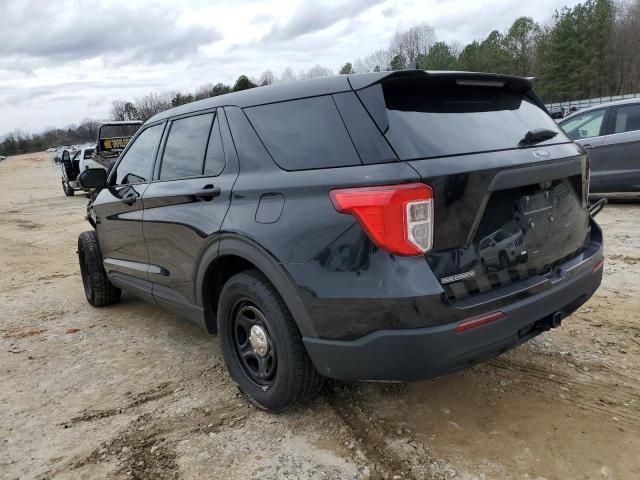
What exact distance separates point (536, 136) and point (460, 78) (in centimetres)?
53

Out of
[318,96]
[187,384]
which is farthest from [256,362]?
[318,96]

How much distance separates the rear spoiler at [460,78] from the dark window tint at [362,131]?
0.08m

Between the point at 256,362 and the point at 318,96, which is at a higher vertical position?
the point at 318,96

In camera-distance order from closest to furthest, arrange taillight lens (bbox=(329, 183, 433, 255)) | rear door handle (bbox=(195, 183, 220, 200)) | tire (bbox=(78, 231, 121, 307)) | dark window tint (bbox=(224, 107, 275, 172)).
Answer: taillight lens (bbox=(329, 183, 433, 255)) < dark window tint (bbox=(224, 107, 275, 172)) < rear door handle (bbox=(195, 183, 220, 200)) < tire (bbox=(78, 231, 121, 307))

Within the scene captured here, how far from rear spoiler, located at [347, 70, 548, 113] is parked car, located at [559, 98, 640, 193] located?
18.7ft

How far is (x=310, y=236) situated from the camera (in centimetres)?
244

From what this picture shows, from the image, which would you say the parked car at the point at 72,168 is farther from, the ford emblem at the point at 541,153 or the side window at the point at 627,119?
the ford emblem at the point at 541,153

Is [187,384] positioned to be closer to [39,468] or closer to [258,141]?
[39,468]

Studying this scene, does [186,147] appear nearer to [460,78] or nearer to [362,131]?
[362,131]

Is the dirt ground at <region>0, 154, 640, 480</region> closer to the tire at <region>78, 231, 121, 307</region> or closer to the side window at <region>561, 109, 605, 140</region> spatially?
the tire at <region>78, 231, 121, 307</region>

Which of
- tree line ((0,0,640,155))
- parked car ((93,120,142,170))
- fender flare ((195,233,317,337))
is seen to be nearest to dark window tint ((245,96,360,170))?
fender flare ((195,233,317,337))

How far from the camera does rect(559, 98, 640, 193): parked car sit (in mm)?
7898

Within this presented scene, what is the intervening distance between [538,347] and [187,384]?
2359 mm

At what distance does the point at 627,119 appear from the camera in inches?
318
